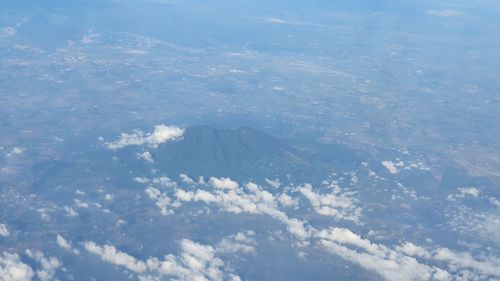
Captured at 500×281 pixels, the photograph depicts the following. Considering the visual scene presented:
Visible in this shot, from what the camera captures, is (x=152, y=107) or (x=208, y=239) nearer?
(x=208, y=239)

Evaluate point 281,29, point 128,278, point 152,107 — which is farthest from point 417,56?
point 128,278

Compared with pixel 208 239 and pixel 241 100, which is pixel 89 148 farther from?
pixel 241 100

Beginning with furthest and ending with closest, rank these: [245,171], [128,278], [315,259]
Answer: [245,171], [315,259], [128,278]

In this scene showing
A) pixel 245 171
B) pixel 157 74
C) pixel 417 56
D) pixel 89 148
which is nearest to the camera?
pixel 245 171

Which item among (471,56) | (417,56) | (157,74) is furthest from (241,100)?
(471,56)

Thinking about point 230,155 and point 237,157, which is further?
point 230,155

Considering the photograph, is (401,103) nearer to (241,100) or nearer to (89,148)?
Result: (241,100)

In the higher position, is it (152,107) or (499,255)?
(499,255)

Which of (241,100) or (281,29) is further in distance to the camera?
(281,29)

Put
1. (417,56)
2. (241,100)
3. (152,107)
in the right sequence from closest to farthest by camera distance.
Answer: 1. (152,107)
2. (241,100)
3. (417,56)
